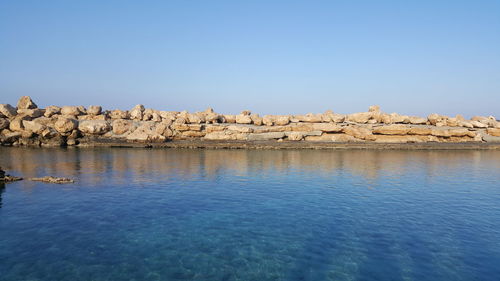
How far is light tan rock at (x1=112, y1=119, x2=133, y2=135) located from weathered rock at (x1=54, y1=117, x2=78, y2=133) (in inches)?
278

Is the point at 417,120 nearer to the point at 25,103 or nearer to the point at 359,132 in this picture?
the point at 359,132

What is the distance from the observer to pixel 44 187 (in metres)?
21.7

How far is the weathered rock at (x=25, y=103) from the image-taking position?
61.1m

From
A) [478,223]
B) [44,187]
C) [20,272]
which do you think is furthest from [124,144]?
[478,223]

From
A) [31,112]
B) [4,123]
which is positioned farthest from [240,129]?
[4,123]

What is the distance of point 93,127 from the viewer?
186 feet

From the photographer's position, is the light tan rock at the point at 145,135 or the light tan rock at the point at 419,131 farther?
the light tan rock at the point at 419,131

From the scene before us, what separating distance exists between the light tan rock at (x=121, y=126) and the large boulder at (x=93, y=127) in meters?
1.56

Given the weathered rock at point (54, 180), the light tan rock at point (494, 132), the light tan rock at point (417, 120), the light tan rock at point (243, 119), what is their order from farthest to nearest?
the light tan rock at point (243, 119) < the light tan rock at point (417, 120) < the light tan rock at point (494, 132) < the weathered rock at point (54, 180)

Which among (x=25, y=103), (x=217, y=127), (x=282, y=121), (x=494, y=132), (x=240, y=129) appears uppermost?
(x=25, y=103)

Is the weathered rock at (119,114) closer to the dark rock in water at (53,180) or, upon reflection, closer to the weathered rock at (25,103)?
the weathered rock at (25,103)

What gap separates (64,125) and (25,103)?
13686mm

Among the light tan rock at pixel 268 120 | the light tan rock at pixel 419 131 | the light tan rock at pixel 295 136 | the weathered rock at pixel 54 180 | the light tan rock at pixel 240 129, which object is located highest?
the light tan rock at pixel 268 120

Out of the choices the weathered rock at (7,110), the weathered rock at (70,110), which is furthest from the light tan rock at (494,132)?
the weathered rock at (7,110)
